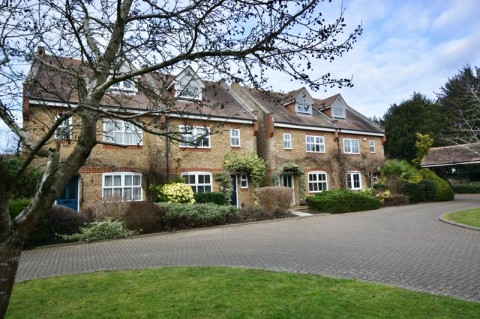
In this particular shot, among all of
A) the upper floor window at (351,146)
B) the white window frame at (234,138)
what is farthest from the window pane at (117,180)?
the upper floor window at (351,146)

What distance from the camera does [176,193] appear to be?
17.9 meters

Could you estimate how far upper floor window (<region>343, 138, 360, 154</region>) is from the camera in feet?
93.2

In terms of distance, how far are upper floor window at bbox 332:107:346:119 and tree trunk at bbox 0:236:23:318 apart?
28.7 m

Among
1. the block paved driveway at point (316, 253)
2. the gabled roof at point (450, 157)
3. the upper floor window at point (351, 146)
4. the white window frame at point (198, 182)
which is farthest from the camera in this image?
the gabled roof at point (450, 157)

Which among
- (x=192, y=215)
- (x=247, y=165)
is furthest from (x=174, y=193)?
(x=247, y=165)

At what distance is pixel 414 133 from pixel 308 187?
2742cm

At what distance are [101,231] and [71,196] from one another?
547cm

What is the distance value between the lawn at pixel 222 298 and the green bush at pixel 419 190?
22.0 m

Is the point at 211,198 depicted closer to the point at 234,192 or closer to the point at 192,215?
the point at 234,192

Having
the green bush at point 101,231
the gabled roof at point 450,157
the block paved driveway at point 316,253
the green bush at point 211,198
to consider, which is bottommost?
the block paved driveway at point 316,253

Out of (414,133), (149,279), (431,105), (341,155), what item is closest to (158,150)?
(149,279)

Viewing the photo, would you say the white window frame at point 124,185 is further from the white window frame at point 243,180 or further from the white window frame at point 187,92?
the white window frame at point 187,92

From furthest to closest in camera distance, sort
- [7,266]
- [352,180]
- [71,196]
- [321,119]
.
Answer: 1. [321,119]
2. [352,180]
3. [71,196]
4. [7,266]

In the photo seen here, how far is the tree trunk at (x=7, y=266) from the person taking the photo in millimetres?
3424
